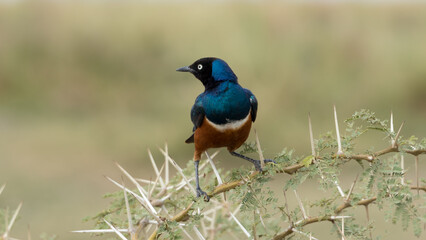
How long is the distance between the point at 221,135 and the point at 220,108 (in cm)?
9

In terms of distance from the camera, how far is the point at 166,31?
689 centimetres

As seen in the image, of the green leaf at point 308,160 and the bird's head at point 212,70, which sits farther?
the bird's head at point 212,70

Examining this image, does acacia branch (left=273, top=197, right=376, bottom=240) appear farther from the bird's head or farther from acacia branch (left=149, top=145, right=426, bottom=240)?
the bird's head

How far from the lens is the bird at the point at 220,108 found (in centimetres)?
170

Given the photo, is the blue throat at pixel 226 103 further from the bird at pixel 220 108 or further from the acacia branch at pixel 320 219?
the acacia branch at pixel 320 219

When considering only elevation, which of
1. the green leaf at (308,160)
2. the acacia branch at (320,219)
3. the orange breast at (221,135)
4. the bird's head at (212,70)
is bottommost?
the acacia branch at (320,219)

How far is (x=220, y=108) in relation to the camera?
5.57ft

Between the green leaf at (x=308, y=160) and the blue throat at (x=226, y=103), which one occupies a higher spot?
the blue throat at (x=226, y=103)

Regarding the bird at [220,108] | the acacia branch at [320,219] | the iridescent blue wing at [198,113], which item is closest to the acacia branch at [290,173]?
the acacia branch at [320,219]

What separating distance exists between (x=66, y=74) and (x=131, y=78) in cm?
91

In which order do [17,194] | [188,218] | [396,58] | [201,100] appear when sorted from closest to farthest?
1. [188,218]
2. [201,100]
3. [17,194]
4. [396,58]

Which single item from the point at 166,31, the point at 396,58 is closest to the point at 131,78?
the point at 166,31

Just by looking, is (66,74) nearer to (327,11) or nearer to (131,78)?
(131,78)

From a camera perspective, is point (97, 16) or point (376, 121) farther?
point (97, 16)
